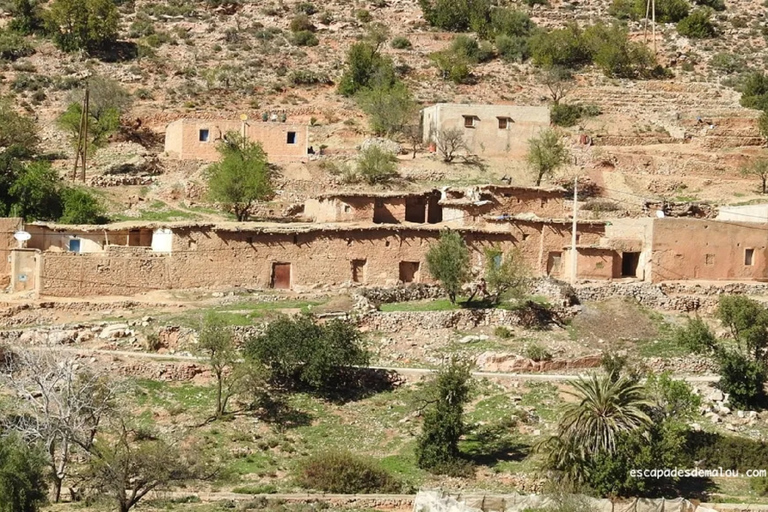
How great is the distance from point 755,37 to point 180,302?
4647 cm

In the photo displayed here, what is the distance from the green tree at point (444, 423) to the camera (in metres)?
34.1

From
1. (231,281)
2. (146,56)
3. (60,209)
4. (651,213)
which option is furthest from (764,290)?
(146,56)

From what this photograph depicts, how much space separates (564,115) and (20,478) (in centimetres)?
3675

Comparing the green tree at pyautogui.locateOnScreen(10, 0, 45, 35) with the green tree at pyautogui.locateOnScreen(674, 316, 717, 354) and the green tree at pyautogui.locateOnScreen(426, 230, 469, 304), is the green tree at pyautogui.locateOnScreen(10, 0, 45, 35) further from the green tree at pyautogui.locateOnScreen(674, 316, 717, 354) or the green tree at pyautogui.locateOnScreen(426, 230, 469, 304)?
the green tree at pyautogui.locateOnScreen(674, 316, 717, 354)

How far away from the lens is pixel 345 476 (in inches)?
1288

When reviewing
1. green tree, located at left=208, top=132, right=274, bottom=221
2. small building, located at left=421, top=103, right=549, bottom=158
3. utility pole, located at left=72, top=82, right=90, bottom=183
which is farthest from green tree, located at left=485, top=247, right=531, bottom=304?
utility pole, located at left=72, top=82, right=90, bottom=183

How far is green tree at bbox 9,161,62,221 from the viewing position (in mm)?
46781

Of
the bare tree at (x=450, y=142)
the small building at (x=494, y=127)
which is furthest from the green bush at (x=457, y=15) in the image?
the bare tree at (x=450, y=142)

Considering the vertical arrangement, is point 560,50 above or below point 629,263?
above

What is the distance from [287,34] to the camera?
75750 millimetres

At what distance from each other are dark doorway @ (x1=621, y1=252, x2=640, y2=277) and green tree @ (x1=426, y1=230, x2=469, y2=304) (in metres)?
5.67

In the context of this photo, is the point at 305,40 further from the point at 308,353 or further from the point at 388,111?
the point at 308,353

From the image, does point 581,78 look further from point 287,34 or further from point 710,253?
point 710,253

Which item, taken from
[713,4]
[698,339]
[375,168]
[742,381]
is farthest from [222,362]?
[713,4]
